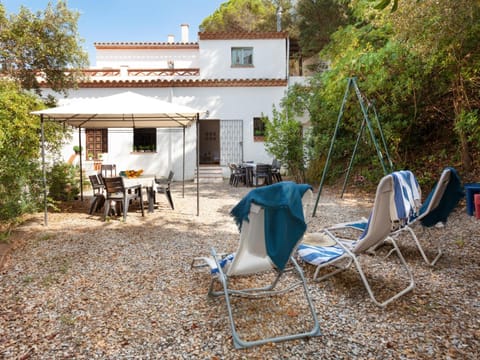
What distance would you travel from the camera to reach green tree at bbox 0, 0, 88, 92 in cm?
783

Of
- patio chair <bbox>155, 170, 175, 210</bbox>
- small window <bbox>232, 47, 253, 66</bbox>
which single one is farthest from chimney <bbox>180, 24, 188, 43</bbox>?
patio chair <bbox>155, 170, 175, 210</bbox>

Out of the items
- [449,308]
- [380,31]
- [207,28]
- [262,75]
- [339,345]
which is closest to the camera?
[339,345]

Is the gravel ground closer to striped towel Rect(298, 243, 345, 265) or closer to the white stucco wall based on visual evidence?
striped towel Rect(298, 243, 345, 265)

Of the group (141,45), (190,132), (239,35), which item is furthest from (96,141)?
(239,35)

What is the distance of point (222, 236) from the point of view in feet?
17.7

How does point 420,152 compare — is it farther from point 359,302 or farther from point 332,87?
point 359,302

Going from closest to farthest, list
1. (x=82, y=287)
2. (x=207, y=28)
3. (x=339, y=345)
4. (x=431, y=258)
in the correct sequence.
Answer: (x=339, y=345) → (x=82, y=287) → (x=431, y=258) → (x=207, y=28)

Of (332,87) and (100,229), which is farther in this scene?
(332,87)

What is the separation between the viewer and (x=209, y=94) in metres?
15.0

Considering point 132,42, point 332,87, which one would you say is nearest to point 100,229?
point 332,87

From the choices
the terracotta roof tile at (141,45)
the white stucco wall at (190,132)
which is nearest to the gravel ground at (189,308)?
the white stucco wall at (190,132)

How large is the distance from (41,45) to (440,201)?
8.55 metres

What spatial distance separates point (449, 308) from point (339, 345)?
1121 mm

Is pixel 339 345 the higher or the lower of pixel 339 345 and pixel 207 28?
the lower
